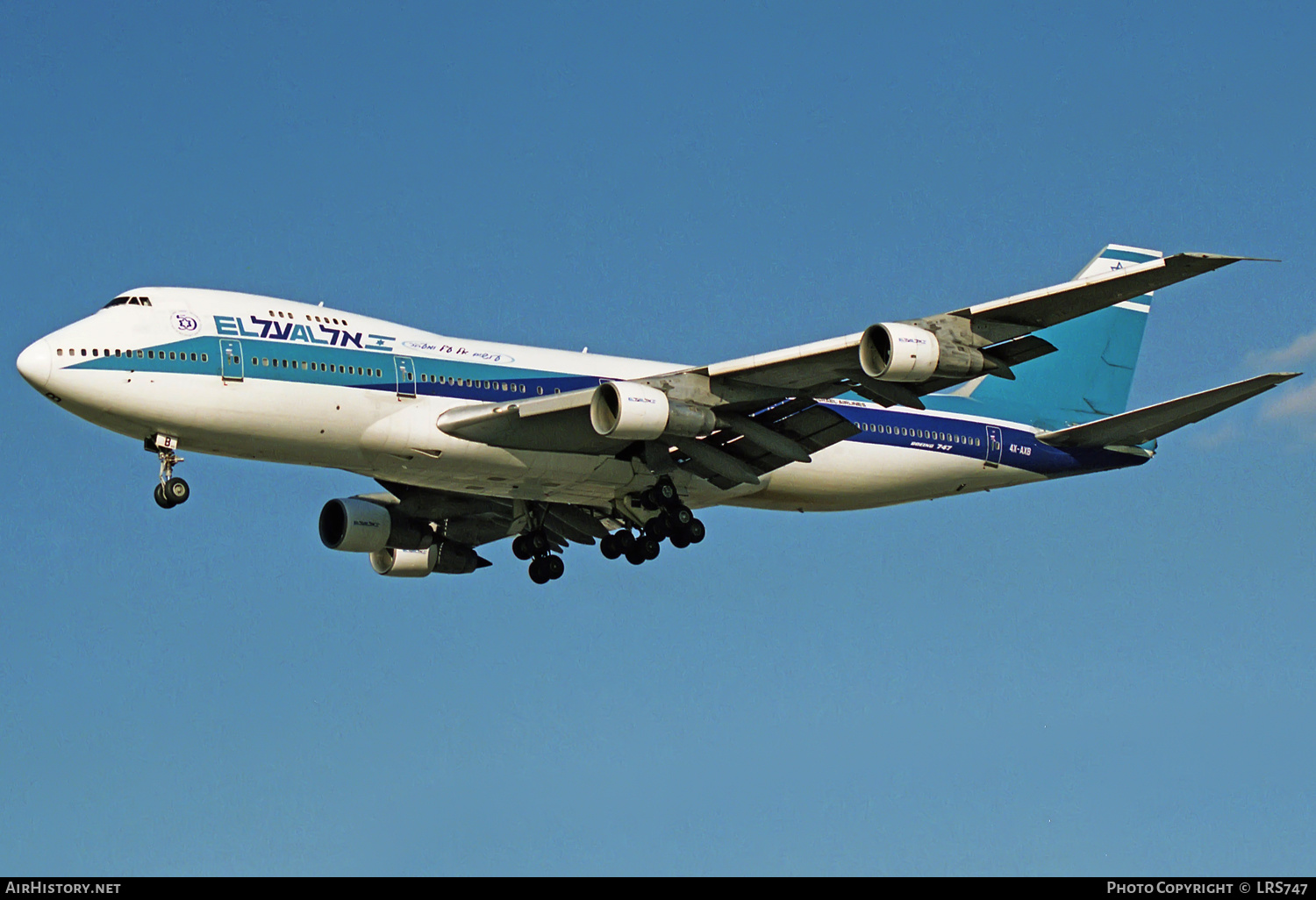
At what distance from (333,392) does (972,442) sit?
16823 mm

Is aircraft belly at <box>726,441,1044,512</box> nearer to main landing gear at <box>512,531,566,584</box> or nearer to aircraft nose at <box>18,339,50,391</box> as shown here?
main landing gear at <box>512,531,566,584</box>

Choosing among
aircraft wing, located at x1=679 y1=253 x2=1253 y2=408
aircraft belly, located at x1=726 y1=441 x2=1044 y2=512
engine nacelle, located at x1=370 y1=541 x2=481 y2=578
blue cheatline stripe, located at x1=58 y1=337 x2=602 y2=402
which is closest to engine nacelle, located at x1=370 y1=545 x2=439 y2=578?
engine nacelle, located at x1=370 y1=541 x2=481 y2=578

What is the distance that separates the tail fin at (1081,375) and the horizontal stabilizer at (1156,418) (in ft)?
4.01

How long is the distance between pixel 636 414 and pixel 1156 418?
13471 mm

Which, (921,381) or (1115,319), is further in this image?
(1115,319)

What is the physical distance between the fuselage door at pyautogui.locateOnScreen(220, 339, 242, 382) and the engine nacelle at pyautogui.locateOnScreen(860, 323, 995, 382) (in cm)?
1273

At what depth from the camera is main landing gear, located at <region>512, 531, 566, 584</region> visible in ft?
134

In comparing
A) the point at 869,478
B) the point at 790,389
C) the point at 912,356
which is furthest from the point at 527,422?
the point at 869,478

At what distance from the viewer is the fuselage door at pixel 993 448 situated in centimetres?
4206

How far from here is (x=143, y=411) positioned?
107 feet

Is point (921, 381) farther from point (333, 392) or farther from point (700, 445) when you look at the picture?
point (333, 392)

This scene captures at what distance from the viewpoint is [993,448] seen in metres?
42.1

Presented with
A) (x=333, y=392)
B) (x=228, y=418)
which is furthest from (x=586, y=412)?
(x=228, y=418)
